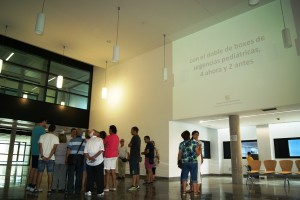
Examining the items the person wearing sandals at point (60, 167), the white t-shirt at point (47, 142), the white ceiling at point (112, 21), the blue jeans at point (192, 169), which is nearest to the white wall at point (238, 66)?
the white ceiling at point (112, 21)

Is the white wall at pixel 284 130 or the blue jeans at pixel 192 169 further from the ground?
the white wall at pixel 284 130

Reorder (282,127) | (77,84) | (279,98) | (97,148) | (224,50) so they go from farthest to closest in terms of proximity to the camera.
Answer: (77,84)
(282,127)
(224,50)
(279,98)
(97,148)

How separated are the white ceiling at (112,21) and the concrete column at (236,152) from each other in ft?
1.98

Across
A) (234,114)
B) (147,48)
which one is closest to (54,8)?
(147,48)

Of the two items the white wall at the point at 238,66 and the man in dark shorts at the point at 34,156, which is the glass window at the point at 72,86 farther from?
the man in dark shorts at the point at 34,156

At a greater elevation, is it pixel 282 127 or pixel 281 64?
pixel 281 64

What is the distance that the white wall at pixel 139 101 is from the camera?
31.2 feet

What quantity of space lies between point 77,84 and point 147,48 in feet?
15.2

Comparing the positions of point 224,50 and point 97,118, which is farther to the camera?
point 97,118

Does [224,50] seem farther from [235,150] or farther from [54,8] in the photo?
[54,8]

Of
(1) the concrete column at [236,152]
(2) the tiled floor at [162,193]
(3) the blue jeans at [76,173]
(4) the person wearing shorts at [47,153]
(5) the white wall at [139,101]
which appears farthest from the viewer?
(5) the white wall at [139,101]

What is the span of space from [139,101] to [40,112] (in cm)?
449

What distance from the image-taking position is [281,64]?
22.5 ft

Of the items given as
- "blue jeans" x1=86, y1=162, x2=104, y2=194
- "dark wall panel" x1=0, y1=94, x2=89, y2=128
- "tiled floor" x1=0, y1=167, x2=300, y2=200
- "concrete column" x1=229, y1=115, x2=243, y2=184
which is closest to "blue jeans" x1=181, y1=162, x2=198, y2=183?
"tiled floor" x1=0, y1=167, x2=300, y2=200
